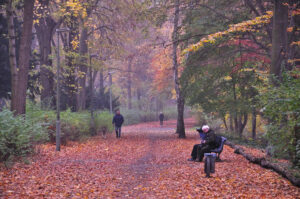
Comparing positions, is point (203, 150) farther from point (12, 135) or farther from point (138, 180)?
point (12, 135)

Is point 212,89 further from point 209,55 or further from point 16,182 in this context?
point 16,182

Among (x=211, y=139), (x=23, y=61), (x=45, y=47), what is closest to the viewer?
(x=211, y=139)

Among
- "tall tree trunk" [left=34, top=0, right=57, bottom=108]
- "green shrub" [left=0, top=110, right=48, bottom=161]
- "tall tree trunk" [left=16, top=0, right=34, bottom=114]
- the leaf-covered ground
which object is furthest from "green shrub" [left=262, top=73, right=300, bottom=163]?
"tall tree trunk" [left=34, top=0, right=57, bottom=108]

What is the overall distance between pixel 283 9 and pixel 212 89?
9.45 meters

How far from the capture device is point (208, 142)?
43.5 ft

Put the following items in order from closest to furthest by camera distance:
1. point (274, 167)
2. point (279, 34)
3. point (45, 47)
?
point (274, 167)
point (279, 34)
point (45, 47)

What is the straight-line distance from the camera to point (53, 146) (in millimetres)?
19844

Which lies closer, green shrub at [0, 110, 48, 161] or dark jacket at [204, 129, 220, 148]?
green shrub at [0, 110, 48, 161]

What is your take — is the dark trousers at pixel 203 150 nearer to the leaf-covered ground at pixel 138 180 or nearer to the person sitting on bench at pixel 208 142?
the person sitting on bench at pixel 208 142

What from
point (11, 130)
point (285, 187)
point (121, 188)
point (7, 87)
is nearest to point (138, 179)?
point (121, 188)

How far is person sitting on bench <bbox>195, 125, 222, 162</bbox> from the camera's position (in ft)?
43.0

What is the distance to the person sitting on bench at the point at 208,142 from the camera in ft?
43.0

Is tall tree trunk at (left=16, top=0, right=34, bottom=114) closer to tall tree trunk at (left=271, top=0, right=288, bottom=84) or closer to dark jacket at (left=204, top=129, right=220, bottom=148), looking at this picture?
dark jacket at (left=204, top=129, right=220, bottom=148)

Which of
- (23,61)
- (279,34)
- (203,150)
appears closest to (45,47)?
(23,61)
